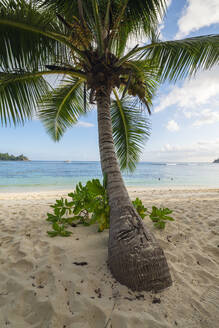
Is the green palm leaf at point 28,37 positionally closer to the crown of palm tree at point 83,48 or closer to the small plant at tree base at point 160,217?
the crown of palm tree at point 83,48

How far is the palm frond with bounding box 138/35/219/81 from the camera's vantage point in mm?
2650

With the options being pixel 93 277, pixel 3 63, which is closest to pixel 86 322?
pixel 93 277

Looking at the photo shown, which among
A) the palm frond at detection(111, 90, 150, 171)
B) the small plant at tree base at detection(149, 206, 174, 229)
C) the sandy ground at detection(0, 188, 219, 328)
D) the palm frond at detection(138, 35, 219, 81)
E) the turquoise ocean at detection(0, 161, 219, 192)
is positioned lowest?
the turquoise ocean at detection(0, 161, 219, 192)

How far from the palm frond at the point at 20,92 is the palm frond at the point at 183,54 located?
2.01 m

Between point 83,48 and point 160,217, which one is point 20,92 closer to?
point 83,48

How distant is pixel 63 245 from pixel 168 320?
1356mm

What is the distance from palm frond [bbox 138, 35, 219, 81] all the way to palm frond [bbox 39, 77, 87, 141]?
Answer: 1.86m

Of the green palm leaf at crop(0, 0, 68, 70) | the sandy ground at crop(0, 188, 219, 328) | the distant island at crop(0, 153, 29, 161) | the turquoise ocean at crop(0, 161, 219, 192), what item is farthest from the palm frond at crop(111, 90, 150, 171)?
the distant island at crop(0, 153, 29, 161)

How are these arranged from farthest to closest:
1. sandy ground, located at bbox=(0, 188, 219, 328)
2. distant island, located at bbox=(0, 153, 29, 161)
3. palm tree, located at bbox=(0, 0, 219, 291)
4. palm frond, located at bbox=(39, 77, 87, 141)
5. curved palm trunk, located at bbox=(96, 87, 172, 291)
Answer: distant island, located at bbox=(0, 153, 29, 161) < palm frond, located at bbox=(39, 77, 87, 141) < palm tree, located at bbox=(0, 0, 219, 291) < curved palm trunk, located at bbox=(96, 87, 172, 291) < sandy ground, located at bbox=(0, 188, 219, 328)

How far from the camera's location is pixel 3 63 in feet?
9.27

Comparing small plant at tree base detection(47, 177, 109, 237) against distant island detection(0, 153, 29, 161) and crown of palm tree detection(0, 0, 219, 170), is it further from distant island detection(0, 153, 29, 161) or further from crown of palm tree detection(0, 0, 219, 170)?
distant island detection(0, 153, 29, 161)

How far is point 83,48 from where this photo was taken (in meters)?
2.62

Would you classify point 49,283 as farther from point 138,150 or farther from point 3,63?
point 138,150

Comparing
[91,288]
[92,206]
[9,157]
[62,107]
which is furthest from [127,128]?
[9,157]
